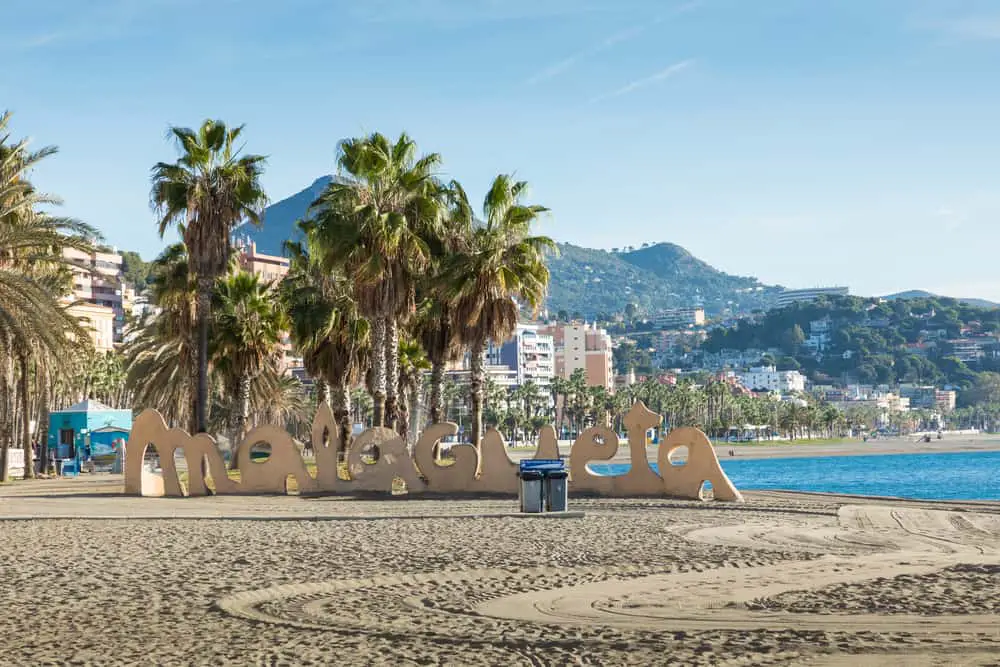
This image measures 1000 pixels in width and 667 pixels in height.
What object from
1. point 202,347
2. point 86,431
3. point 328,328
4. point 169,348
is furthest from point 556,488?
point 86,431

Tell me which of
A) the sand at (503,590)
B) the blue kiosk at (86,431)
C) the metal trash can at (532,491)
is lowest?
the sand at (503,590)

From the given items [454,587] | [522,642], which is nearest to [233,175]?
[454,587]

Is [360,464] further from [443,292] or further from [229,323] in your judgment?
[229,323]

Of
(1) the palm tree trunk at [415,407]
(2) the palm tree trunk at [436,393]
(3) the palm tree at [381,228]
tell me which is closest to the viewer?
(3) the palm tree at [381,228]

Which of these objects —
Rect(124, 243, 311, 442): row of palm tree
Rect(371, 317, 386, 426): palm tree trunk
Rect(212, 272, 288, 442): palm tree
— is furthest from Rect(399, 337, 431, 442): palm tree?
Rect(371, 317, 386, 426): palm tree trunk

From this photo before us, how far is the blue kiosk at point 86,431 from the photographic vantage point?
49.0 m

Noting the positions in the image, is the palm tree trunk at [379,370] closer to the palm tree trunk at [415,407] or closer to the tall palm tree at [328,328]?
the tall palm tree at [328,328]

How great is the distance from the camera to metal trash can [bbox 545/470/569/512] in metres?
21.2

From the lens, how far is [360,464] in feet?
94.8

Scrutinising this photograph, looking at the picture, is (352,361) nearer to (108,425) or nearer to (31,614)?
(108,425)

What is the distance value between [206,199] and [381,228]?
5807 mm

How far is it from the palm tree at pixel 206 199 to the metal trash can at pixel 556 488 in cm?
1667

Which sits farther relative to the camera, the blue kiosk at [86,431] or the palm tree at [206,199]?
the blue kiosk at [86,431]

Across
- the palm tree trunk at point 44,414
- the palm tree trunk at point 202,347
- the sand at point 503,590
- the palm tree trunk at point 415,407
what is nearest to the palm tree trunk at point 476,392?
the palm tree trunk at point 415,407
